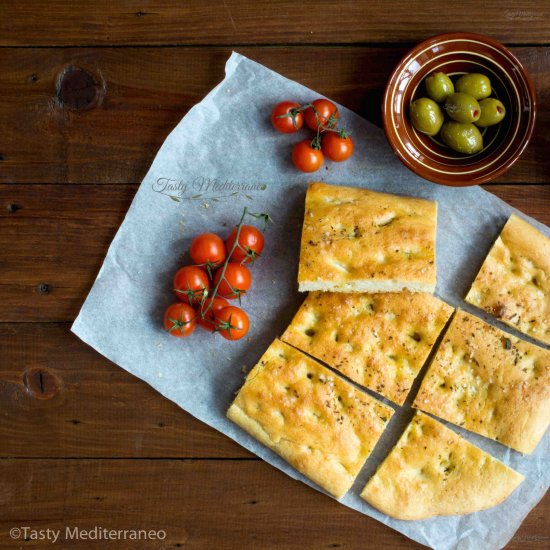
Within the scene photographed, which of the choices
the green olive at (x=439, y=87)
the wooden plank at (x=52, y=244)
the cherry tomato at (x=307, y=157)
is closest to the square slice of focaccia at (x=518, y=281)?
the green olive at (x=439, y=87)

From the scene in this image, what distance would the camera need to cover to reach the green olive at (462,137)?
291 cm

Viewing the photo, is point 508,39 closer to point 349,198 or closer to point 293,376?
point 349,198

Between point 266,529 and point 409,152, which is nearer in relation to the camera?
point 409,152

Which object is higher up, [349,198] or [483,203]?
[483,203]

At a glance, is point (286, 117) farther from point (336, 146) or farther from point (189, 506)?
point (189, 506)

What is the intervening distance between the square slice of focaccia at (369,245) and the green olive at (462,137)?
33 cm

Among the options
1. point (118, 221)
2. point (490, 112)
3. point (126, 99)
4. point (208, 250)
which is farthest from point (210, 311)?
point (490, 112)

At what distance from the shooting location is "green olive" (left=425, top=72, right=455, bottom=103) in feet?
9.59

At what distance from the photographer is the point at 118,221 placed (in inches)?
128

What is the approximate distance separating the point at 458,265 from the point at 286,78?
1401mm

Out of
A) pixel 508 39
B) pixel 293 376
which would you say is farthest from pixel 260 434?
pixel 508 39

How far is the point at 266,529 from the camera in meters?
3.26

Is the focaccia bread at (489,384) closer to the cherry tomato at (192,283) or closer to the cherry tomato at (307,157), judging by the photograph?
the cherry tomato at (307,157)

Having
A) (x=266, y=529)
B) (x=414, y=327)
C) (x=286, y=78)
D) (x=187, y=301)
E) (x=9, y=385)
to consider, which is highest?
(x=286, y=78)
